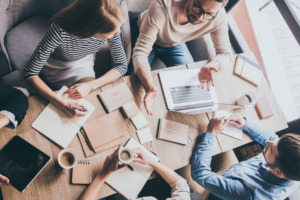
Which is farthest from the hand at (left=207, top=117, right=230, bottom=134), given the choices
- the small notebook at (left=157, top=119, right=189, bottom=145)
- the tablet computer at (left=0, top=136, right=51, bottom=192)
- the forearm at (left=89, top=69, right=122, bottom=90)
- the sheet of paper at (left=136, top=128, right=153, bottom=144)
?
the tablet computer at (left=0, top=136, right=51, bottom=192)

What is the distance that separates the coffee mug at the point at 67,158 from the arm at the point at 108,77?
32 centimetres

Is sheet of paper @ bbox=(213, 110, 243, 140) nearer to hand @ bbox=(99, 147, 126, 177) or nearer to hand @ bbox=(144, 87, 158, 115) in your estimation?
hand @ bbox=(144, 87, 158, 115)

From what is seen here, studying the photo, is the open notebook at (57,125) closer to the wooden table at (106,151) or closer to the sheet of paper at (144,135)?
the wooden table at (106,151)

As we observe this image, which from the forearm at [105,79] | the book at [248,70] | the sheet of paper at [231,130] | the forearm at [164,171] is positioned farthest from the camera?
the book at [248,70]

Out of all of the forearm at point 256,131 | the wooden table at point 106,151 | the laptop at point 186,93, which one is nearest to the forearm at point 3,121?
the wooden table at point 106,151

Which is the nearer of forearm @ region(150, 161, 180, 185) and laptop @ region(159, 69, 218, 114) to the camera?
forearm @ region(150, 161, 180, 185)

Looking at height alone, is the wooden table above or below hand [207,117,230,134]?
above

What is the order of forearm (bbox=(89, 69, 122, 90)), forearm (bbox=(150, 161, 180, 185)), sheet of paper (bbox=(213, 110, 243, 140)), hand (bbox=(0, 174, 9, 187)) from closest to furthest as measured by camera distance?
hand (bbox=(0, 174, 9, 187)) < forearm (bbox=(150, 161, 180, 185)) < forearm (bbox=(89, 69, 122, 90)) < sheet of paper (bbox=(213, 110, 243, 140))

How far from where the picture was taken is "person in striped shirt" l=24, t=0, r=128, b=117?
1.02m

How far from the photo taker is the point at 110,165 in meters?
1.03

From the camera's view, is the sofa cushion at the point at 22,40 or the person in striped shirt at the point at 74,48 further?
the sofa cushion at the point at 22,40

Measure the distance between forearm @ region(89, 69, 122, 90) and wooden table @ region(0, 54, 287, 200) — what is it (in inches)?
1.0

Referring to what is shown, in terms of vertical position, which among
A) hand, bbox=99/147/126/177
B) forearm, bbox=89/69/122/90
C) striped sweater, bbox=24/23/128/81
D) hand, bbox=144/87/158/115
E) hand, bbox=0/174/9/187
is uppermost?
striped sweater, bbox=24/23/128/81

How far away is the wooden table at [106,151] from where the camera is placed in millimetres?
984
